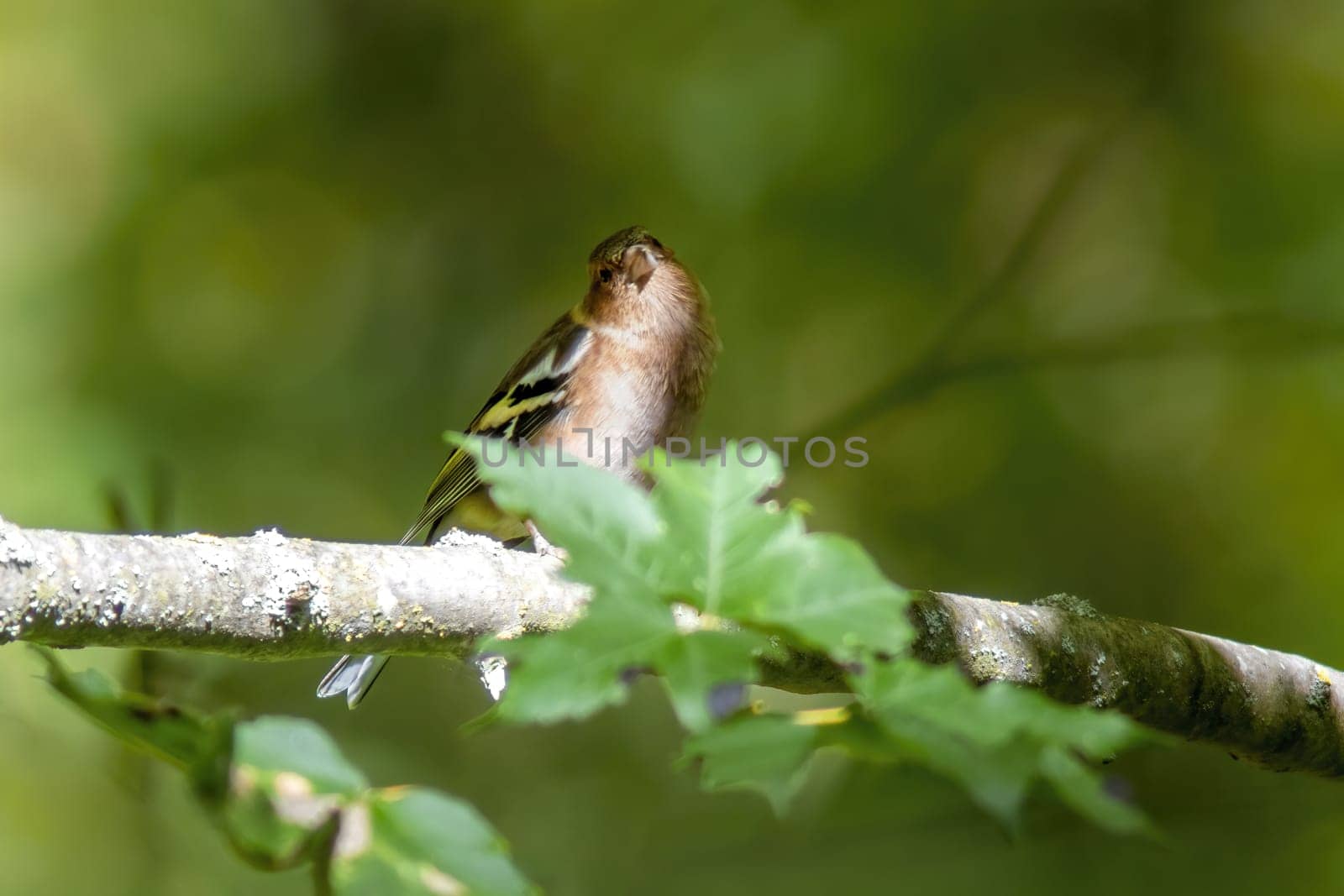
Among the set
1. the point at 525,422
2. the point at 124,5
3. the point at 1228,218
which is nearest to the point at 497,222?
A: the point at 525,422

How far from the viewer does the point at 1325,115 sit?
418 cm

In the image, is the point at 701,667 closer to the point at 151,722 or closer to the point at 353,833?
the point at 353,833

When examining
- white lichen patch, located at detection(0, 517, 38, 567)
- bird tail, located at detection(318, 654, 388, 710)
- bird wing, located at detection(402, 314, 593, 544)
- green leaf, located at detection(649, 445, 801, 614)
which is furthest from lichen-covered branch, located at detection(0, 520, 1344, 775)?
bird wing, located at detection(402, 314, 593, 544)

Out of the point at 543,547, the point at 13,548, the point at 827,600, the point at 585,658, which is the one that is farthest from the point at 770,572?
the point at 543,547

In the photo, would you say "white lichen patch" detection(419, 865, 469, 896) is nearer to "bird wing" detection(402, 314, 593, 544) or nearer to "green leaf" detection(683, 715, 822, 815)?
"green leaf" detection(683, 715, 822, 815)

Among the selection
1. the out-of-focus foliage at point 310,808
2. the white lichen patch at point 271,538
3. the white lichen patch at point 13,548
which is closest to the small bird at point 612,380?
the white lichen patch at point 271,538

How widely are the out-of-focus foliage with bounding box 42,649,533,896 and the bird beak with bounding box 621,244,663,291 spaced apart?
9.80 ft

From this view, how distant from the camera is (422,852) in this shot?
2.69 feet

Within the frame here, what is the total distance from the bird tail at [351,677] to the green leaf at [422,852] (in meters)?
2.60

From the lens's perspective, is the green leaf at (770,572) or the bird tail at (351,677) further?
the bird tail at (351,677)

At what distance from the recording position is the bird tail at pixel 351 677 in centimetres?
334

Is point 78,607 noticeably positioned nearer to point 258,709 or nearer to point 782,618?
point 782,618

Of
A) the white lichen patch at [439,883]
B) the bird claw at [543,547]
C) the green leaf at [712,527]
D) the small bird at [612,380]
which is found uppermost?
the small bird at [612,380]

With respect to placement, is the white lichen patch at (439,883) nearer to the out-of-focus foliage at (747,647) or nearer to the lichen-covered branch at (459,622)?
the out-of-focus foliage at (747,647)
